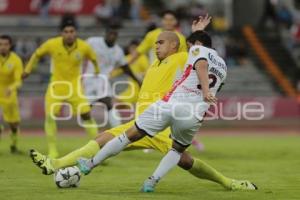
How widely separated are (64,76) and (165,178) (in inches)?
161

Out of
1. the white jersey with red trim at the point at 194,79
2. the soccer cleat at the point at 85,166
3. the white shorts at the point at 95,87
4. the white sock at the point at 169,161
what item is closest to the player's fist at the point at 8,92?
the white shorts at the point at 95,87

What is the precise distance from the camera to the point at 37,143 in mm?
20719

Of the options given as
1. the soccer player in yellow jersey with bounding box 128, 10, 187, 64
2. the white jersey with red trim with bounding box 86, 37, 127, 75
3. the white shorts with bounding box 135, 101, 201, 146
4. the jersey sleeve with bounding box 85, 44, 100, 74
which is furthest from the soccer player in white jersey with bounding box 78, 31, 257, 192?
the white jersey with red trim with bounding box 86, 37, 127, 75

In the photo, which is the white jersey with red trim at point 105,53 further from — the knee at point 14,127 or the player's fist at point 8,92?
the knee at point 14,127

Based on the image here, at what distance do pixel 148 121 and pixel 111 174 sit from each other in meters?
3.13

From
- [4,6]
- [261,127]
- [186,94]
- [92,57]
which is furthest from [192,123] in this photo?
[4,6]

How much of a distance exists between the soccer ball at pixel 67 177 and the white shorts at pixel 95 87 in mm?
6510

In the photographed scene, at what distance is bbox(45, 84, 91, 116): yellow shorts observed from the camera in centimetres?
1600

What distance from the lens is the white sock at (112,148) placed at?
420 inches

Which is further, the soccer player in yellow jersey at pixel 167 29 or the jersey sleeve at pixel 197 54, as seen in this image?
the soccer player in yellow jersey at pixel 167 29

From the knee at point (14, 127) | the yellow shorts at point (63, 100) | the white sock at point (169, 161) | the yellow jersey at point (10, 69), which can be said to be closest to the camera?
the white sock at point (169, 161)

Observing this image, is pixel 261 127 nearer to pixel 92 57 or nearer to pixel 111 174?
pixel 92 57

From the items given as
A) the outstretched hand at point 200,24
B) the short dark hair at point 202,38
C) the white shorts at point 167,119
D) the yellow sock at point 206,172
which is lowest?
the yellow sock at point 206,172

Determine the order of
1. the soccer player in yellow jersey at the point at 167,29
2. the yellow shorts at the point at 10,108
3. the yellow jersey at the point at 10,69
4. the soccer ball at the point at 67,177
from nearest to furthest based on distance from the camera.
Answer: the soccer ball at the point at 67,177, the soccer player in yellow jersey at the point at 167,29, the yellow jersey at the point at 10,69, the yellow shorts at the point at 10,108
